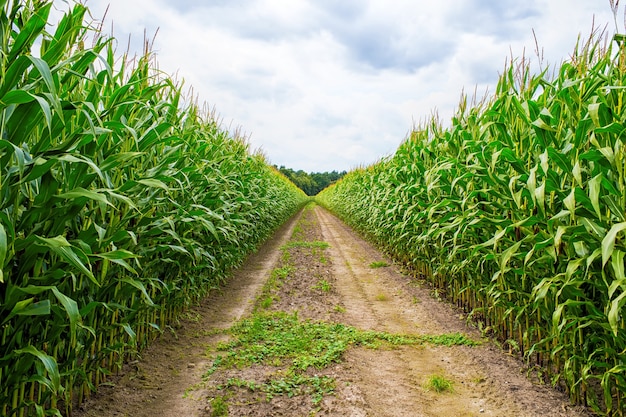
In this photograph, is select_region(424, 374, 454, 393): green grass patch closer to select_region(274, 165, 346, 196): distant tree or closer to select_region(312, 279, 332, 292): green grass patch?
select_region(312, 279, 332, 292): green grass patch

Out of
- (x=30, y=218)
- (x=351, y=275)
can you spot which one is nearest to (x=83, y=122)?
(x=30, y=218)

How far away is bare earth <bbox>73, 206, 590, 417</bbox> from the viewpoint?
2.80 m

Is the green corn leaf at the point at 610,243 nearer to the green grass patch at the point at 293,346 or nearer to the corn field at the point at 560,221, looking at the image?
the corn field at the point at 560,221

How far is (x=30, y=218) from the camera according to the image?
5.95 feet

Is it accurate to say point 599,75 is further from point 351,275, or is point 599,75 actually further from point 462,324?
point 351,275

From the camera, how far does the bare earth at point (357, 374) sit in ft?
9.18

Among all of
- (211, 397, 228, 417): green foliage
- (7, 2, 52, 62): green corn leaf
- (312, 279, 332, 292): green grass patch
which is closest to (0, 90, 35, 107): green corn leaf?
(7, 2, 52, 62): green corn leaf

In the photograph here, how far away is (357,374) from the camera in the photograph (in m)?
3.31

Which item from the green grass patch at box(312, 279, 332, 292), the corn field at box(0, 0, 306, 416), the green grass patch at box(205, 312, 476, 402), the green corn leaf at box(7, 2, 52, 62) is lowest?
the green grass patch at box(205, 312, 476, 402)

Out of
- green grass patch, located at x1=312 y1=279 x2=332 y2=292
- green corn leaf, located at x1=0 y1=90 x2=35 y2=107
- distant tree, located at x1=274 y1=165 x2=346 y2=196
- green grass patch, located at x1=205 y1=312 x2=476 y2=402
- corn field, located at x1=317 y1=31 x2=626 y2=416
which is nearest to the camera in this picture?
green corn leaf, located at x1=0 y1=90 x2=35 y2=107

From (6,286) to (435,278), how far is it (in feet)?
17.2

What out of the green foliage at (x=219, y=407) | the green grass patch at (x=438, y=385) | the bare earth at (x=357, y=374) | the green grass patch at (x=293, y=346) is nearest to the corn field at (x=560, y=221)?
the bare earth at (x=357, y=374)

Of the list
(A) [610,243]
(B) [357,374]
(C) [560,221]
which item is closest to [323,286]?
(B) [357,374]

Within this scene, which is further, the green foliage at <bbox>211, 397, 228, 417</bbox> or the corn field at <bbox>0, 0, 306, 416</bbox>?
the green foliage at <bbox>211, 397, 228, 417</bbox>
